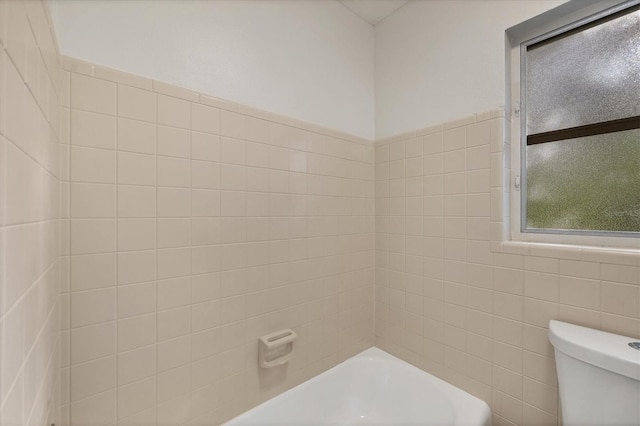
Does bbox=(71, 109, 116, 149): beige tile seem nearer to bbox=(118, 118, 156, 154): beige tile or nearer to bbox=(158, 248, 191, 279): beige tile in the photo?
bbox=(118, 118, 156, 154): beige tile

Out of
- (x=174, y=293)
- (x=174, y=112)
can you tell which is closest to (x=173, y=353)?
(x=174, y=293)

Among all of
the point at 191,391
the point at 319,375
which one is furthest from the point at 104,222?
the point at 319,375

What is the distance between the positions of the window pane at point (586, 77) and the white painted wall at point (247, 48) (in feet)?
2.82

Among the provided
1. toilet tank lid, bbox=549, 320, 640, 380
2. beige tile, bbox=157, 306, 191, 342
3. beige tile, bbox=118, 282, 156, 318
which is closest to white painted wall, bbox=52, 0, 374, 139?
beige tile, bbox=118, 282, 156, 318

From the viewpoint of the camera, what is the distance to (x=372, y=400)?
1570 millimetres

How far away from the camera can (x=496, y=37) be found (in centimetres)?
128

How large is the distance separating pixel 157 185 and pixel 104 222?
0.68ft

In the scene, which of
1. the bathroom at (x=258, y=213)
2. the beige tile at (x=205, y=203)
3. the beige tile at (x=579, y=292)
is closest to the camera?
the bathroom at (x=258, y=213)

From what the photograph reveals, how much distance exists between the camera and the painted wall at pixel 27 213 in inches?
16.3

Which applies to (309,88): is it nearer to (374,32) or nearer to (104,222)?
(374,32)

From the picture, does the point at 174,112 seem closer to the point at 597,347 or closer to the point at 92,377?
the point at 92,377

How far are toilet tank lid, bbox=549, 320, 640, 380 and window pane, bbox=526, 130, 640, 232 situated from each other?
0.41 m

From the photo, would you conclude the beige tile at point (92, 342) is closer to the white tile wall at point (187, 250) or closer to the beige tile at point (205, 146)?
the white tile wall at point (187, 250)

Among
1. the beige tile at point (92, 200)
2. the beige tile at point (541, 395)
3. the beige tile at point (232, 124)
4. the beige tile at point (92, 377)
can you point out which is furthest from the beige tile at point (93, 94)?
the beige tile at point (541, 395)
